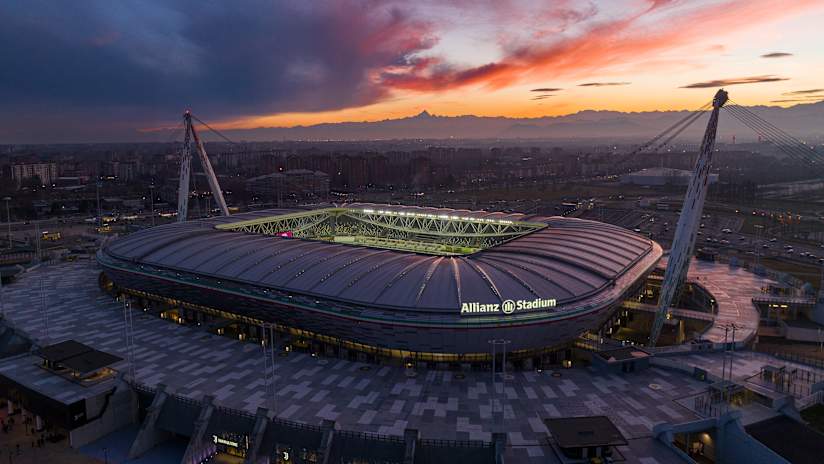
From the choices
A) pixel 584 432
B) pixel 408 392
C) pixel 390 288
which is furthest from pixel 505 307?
pixel 584 432

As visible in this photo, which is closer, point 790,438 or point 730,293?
point 790,438

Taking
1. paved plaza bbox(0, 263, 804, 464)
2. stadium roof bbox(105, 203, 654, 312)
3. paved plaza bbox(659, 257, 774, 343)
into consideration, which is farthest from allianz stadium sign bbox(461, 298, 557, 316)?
paved plaza bbox(659, 257, 774, 343)

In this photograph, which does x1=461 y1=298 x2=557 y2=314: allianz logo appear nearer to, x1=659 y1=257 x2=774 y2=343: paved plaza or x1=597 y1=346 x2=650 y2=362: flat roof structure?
x1=597 y1=346 x2=650 y2=362: flat roof structure

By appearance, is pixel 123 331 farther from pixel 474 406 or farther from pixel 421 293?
pixel 474 406

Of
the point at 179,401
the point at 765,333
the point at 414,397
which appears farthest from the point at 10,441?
the point at 765,333

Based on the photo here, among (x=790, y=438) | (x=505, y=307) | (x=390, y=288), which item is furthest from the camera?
(x=390, y=288)

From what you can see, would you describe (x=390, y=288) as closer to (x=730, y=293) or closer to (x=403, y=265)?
(x=403, y=265)

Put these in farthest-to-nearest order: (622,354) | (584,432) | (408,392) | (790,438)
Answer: (622,354)
(408,392)
(790,438)
(584,432)
